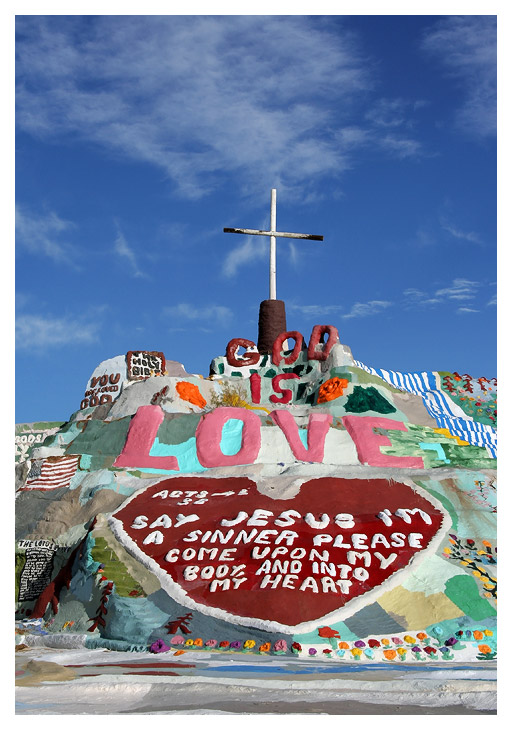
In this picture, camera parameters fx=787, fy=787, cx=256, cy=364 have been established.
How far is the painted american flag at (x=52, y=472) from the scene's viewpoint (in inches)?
733

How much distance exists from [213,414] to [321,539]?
8.13 metres

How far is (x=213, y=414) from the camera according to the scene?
68.0 ft

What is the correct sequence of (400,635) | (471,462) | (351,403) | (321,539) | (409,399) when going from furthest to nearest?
(409,399)
(351,403)
(471,462)
(321,539)
(400,635)

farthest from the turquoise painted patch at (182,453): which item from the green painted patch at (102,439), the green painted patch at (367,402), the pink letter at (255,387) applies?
the pink letter at (255,387)

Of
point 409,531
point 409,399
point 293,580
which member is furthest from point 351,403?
point 293,580

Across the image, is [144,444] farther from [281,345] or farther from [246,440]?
[281,345]

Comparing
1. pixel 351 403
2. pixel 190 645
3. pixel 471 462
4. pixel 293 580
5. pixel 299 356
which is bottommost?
pixel 190 645

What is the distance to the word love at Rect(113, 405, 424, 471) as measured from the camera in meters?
19.5

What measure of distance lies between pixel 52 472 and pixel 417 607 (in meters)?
10.2

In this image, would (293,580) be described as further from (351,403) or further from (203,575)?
(351,403)

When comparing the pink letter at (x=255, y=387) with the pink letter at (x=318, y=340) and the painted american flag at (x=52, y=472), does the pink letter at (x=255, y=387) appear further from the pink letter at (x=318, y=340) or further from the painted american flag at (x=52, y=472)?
the painted american flag at (x=52, y=472)

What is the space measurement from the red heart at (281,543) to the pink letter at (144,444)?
11.8ft

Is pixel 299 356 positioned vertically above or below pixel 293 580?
above

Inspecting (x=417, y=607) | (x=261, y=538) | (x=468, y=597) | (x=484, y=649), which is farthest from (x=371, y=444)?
(x=484, y=649)
